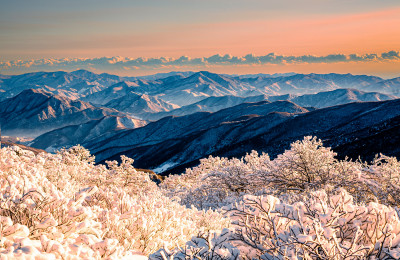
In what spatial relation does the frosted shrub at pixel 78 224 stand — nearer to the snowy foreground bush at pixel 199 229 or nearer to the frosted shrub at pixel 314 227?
the snowy foreground bush at pixel 199 229

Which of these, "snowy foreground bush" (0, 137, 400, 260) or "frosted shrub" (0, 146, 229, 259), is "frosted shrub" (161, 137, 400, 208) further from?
"frosted shrub" (0, 146, 229, 259)

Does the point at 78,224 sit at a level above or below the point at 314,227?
below

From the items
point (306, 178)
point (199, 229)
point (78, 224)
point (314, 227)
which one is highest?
point (314, 227)

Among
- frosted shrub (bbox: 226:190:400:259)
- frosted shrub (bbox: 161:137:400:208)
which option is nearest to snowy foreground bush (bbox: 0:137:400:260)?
frosted shrub (bbox: 226:190:400:259)

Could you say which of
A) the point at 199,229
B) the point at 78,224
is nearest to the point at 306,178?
the point at 199,229

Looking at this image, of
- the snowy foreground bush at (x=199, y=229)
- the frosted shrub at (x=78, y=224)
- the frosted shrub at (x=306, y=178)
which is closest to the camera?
the snowy foreground bush at (x=199, y=229)

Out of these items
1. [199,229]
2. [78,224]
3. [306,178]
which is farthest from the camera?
[306,178]

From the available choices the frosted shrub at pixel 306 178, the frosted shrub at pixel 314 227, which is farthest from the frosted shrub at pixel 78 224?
the frosted shrub at pixel 306 178

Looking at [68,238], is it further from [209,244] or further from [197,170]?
[197,170]

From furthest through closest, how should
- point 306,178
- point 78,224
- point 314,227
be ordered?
point 306,178, point 78,224, point 314,227

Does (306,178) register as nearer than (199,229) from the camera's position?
No

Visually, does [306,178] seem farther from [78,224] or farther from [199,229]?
[78,224]

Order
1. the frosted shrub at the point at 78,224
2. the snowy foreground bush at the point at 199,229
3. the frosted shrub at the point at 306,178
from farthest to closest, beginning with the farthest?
the frosted shrub at the point at 306,178 < the frosted shrub at the point at 78,224 < the snowy foreground bush at the point at 199,229

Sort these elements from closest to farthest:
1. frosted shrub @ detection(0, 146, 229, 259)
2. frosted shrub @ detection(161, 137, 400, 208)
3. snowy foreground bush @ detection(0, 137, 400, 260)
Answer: snowy foreground bush @ detection(0, 137, 400, 260) < frosted shrub @ detection(0, 146, 229, 259) < frosted shrub @ detection(161, 137, 400, 208)
